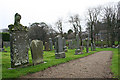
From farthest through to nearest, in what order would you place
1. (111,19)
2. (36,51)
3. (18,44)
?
(111,19) → (36,51) → (18,44)

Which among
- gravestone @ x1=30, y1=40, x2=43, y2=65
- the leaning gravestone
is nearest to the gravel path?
gravestone @ x1=30, y1=40, x2=43, y2=65

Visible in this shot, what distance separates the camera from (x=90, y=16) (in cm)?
3881

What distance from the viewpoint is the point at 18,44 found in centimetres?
648

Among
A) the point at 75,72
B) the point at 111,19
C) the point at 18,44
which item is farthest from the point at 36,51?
the point at 111,19

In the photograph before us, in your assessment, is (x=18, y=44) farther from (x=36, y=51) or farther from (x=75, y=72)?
(x=75, y=72)

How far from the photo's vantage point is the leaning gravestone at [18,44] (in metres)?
6.24

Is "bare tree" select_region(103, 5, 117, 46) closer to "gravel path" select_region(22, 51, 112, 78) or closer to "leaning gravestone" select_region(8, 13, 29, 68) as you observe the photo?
"gravel path" select_region(22, 51, 112, 78)

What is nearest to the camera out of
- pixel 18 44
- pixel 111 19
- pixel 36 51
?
pixel 18 44

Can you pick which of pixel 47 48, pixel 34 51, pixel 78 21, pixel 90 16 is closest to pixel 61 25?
pixel 78 21

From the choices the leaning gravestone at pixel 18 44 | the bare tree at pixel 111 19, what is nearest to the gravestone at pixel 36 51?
the leaning gravestone at pixel 18 44

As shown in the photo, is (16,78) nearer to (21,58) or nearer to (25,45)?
(21,58)

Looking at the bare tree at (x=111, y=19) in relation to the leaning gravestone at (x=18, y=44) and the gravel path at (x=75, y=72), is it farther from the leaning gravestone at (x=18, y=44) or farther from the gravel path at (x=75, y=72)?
the leaning gravestone at (x=18, y=44)

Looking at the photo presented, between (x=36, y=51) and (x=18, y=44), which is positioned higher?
(x=18, y=44)

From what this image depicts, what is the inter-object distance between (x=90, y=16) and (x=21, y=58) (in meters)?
36.4
